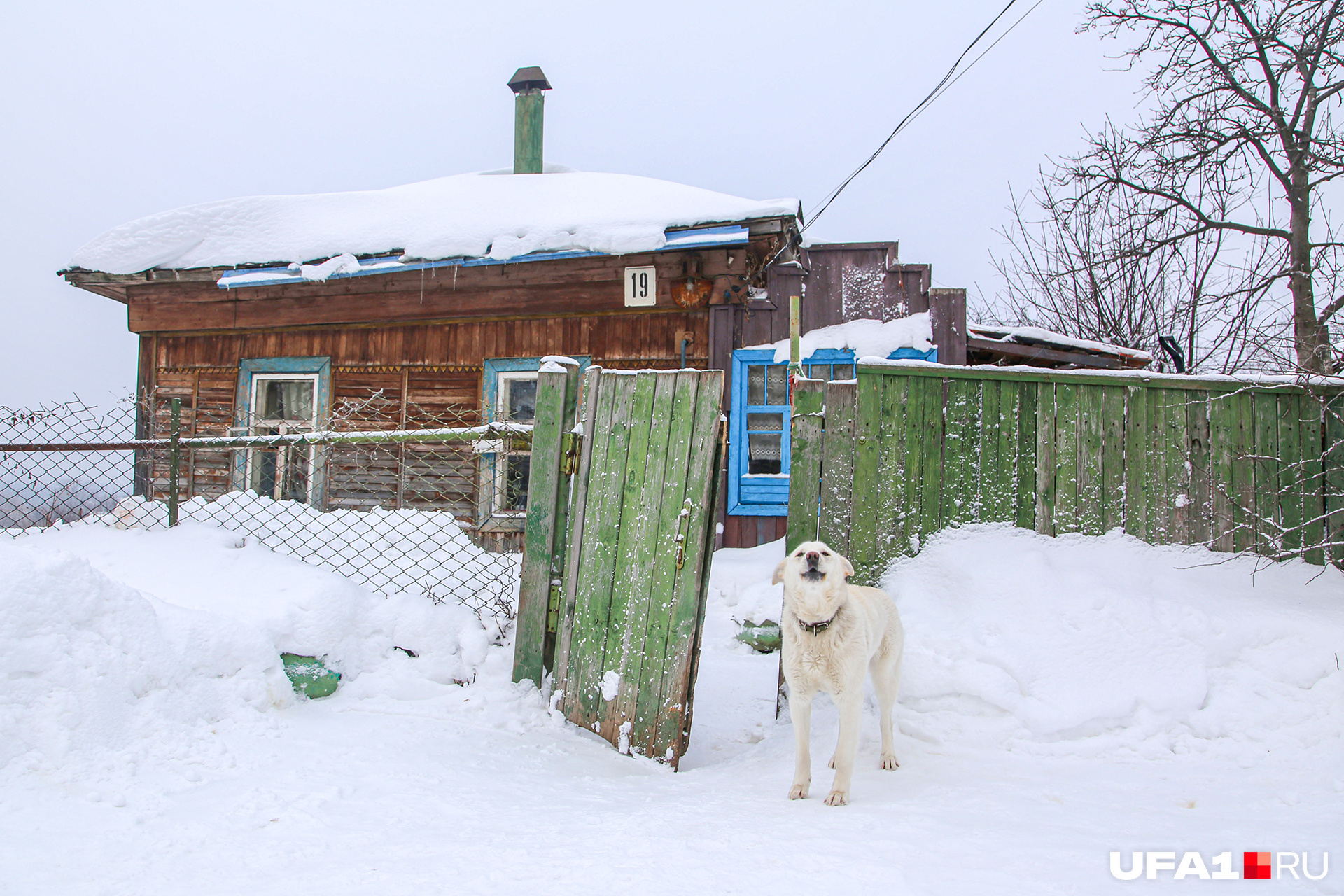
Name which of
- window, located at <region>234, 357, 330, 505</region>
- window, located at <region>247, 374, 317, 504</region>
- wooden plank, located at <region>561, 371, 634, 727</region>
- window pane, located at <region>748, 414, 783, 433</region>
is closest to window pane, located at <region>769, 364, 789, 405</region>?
window pane, located at <region>748, 414, 783, 433</region>

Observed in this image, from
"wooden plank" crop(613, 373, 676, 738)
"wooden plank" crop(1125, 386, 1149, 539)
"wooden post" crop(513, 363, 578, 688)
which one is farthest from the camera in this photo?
"wooden plank" crop(1125, 386, 1149, 539)

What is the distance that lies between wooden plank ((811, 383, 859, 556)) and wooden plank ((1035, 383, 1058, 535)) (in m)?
1.28

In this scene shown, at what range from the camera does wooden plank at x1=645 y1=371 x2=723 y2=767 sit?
3350 millimetres

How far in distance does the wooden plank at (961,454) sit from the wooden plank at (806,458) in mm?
928

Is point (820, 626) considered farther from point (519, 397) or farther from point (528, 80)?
point (528, 80)

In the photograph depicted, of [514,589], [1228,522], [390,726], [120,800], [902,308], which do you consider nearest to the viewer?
[120,800]

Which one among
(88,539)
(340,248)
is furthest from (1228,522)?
(340,248)

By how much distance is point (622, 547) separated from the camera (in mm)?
3629

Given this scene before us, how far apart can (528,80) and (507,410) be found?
603 centimetres

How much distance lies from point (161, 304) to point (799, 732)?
10796 millimetres

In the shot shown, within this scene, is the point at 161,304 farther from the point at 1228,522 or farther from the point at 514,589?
the point at 1228,522

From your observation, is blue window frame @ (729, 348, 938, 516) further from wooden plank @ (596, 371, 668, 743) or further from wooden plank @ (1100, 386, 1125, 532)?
wooden plank @ (596, 371, 668, 743)

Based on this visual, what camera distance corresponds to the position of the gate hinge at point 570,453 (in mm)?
3914

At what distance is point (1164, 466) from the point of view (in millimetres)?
4359
